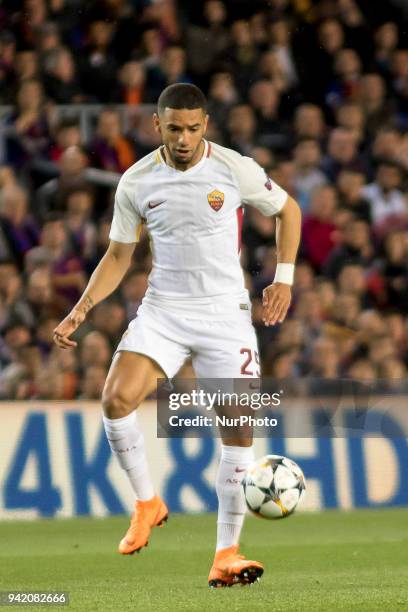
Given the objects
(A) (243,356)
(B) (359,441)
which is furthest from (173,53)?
(A) (243,356)

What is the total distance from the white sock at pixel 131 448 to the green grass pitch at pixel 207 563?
0.46 m

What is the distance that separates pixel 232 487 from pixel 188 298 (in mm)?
908

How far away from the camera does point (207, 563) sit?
7.93m

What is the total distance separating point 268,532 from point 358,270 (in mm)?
3027

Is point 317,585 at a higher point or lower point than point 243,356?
lower

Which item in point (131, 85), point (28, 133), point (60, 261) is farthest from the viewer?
point (131, 85)

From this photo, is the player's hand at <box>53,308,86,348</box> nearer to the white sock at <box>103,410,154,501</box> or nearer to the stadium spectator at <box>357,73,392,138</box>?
the white sock at <box>103,410,154,501</box>

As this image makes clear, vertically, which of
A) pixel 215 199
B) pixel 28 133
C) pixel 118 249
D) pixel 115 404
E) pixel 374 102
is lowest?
pixel 115 404

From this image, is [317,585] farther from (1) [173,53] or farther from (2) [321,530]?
(1) [173,53]

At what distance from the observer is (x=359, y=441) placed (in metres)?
10.4

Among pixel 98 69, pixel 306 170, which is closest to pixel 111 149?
pixel 98 69

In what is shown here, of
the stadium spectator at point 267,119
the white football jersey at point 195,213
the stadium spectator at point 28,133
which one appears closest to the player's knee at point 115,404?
the white football jersey at point 195,213

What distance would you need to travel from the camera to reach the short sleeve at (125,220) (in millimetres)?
6965

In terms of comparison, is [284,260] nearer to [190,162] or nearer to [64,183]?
[190,162]
